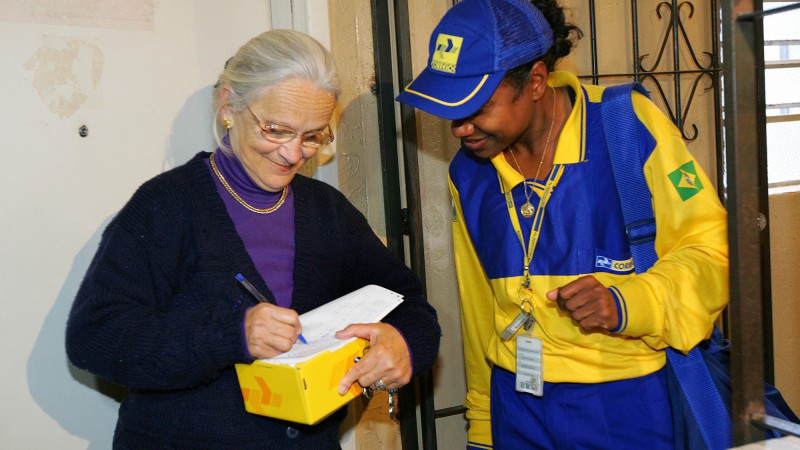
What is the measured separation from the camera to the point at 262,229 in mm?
1763

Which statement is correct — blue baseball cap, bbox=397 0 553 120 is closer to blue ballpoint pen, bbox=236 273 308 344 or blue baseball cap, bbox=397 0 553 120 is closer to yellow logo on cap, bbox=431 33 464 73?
yellow logo on cap, bbox=431 33 464 73

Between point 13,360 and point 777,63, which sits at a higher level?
point 777,63

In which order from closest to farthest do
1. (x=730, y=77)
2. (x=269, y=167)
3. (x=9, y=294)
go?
(x=730, y=77) → (x=269, y=167) → (x=9, y=294)

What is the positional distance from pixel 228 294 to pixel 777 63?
10.2ft

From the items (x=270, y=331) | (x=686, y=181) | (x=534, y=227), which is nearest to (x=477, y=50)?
(x=534, y=227)

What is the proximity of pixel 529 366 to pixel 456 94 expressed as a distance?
657 mm

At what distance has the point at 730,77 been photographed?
1.20 meters

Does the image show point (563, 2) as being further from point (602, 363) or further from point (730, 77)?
point (730, 77)

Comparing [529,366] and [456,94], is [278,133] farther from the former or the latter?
[529,366]

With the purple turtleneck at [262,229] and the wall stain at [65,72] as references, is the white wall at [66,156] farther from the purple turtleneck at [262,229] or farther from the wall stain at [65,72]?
the purple turtleneck at [262,229]

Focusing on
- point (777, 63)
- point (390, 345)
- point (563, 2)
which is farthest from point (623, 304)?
point (777, 63)

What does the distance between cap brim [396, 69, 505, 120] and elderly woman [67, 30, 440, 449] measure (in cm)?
22

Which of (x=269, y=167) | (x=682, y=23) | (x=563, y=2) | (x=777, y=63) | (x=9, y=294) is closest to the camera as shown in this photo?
(x=269, y=167)

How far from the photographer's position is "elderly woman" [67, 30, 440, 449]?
1.52 meters
